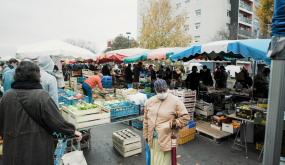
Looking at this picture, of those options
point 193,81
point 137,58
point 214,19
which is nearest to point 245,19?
point 214,19

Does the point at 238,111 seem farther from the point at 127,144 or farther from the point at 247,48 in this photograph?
the point at 127,144

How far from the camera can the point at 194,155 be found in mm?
5672

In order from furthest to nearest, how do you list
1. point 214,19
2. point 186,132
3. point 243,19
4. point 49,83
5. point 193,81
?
point 243,19 → point 214,19 → point 193,81 → point 186,132 → point 49,83

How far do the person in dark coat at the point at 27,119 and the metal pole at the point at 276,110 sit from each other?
2.22 meters

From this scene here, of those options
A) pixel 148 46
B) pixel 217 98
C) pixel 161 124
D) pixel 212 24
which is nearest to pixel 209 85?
pixel 217 98

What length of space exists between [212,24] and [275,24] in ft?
124

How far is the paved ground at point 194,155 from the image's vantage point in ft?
17.4

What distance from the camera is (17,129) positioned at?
8.38 feet

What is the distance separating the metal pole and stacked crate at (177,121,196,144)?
4.32m

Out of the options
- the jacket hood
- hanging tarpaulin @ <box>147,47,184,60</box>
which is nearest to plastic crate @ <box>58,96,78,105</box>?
the jacket hood

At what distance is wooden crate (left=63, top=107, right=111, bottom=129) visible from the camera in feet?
15.0

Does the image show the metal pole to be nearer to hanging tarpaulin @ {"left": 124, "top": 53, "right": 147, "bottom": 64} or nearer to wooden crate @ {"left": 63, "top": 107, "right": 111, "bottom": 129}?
wooden crate @ {"left": 63, "top": 107, "right": 111, "bottom": 129}

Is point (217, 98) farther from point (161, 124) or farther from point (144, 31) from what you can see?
point (144, 31)

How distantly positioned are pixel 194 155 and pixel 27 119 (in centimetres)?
433
